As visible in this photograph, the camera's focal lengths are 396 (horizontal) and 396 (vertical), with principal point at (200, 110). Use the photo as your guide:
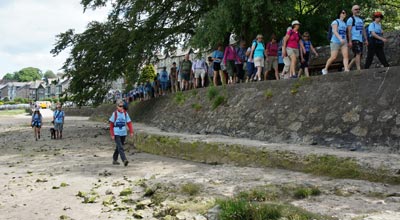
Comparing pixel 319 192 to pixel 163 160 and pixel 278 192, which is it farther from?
pixel 163 160

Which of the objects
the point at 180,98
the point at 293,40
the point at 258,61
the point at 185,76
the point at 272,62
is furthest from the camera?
the point at 185,76

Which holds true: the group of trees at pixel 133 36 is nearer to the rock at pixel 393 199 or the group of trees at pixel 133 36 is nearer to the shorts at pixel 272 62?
the shorts at pixel 272 62

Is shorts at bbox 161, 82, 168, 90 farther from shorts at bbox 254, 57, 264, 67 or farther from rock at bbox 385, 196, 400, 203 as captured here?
rock at bbox 385, 196, 400, 203

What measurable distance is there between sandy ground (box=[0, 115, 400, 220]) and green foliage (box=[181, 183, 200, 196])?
0.45 feet

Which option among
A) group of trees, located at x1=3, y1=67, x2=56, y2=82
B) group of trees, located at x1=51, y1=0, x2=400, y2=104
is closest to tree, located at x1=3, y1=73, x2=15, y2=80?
group of trees, located at x1=3, y1=67, x2=56, y2=82

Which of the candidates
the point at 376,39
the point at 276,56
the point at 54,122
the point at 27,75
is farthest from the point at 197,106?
the point at 27,75

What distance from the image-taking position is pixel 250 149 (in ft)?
31.6

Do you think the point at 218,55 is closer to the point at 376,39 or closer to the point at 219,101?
the point at 219,101

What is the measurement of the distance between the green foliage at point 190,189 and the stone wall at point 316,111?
144 inches

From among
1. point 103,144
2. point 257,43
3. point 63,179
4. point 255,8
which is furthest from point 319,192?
point 103,144

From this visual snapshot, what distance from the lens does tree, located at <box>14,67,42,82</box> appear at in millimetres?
173125

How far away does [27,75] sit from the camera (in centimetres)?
17525

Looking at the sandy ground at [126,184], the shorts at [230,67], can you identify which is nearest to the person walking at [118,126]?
the sandy ground at [126,184]

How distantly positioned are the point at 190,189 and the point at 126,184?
201 cm
